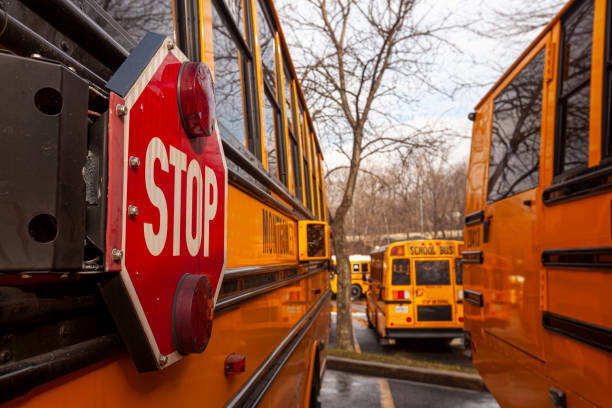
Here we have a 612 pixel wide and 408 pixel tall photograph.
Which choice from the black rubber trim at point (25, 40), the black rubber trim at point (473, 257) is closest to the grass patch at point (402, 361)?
the black rubber trim at point (473, 257)

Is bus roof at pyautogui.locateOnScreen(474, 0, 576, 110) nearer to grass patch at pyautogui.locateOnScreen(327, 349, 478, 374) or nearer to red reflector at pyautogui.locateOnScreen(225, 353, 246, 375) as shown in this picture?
red reflector at pyautogui.locateOnScreen(225, 353, 246, 375)

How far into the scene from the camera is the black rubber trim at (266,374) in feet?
5.37

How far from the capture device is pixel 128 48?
0.97 metres

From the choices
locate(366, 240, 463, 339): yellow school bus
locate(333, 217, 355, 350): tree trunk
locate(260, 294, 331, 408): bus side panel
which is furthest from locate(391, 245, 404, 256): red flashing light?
locate(260, 294, 331, 408): bus side panel

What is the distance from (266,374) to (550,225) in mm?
1586

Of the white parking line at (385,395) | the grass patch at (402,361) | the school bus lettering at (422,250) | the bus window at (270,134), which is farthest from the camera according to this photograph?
the school bus lettering at (422,250)

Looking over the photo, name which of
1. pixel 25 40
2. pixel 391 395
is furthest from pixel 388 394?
pixel 25 40

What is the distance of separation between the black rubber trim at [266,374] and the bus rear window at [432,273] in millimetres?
7257

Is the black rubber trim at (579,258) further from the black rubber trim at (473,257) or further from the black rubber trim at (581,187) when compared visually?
the black rubber trim at (473,257)

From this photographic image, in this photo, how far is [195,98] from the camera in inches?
37.3

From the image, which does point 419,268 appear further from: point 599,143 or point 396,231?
point 396,231

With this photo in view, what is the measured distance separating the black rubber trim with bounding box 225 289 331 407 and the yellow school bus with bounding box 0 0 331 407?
4 cm

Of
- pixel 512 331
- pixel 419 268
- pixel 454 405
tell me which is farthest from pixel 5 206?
pixel 419 268

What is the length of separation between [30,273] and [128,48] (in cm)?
59
